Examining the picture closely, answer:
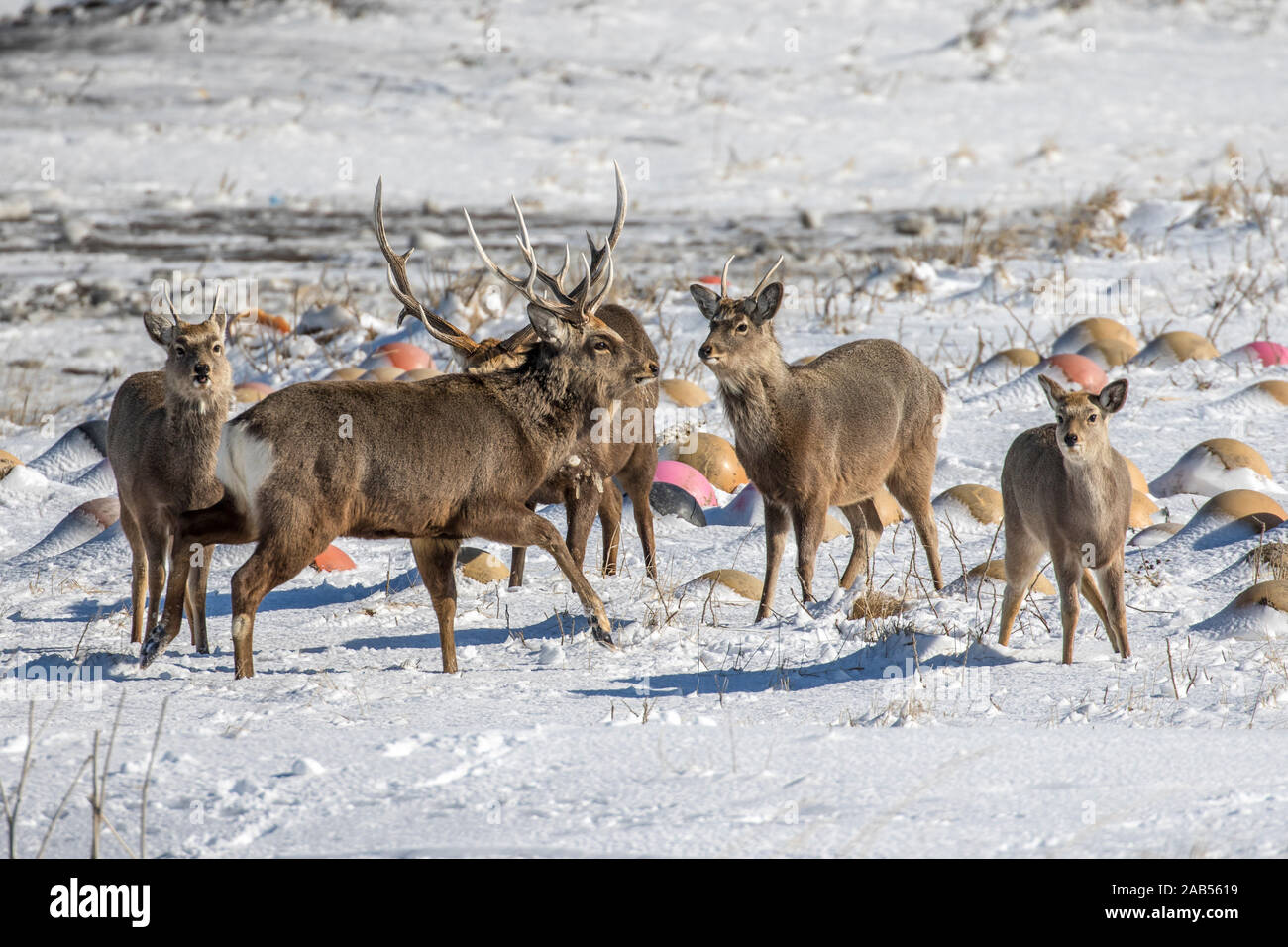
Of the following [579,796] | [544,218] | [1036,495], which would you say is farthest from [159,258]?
[579,796]

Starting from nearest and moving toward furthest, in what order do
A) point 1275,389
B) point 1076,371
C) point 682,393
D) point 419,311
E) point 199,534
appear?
point 199,534 → point 419,311 → point 1275,389 → point 1076,371 → point 682,393

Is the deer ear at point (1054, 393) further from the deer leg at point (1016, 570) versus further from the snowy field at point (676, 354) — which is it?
the snowy field at point (676, 354)

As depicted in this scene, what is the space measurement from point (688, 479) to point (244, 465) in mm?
3708

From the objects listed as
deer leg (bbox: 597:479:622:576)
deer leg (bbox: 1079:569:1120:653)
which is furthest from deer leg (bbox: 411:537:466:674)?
deer leg (bbox: 1079:569:1120:653)

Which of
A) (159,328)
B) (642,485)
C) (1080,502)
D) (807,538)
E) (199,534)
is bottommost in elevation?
(642,485)

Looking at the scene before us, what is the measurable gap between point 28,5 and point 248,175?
13148mm

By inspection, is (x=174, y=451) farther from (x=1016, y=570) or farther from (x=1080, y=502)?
(x=1080, y=502)

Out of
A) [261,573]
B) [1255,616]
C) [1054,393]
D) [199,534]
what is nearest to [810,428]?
[1054,393]

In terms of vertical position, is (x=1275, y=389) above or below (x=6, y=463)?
above

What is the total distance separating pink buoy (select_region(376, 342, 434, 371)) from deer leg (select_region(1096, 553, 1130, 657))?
18.8 ft

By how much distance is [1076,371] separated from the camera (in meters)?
9.80

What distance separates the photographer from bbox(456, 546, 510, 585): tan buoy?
7.48m

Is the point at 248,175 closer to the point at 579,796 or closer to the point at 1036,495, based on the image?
the point at 1036,495
